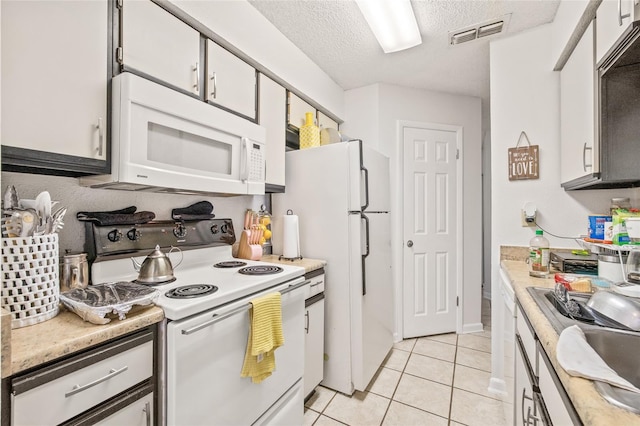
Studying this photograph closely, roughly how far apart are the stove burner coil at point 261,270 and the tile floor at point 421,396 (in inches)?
37.5

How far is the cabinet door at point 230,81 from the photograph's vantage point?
1.57 metres

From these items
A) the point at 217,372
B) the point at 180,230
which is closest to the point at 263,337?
the point at 217,372

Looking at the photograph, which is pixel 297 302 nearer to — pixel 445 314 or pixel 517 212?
pixel 517 212

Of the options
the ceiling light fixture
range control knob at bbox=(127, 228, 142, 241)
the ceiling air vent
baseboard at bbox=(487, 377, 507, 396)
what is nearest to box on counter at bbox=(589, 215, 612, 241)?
baseboard at bbox=(487, 377, 507, 396)

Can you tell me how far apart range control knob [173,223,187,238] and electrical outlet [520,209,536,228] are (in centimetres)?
220

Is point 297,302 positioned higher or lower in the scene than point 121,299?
lower

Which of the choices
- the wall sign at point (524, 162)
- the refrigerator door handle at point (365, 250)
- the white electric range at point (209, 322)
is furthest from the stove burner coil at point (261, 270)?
the wall sign at point (524, 162)

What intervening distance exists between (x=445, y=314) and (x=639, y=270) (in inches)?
71.6

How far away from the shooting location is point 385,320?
2.33 m

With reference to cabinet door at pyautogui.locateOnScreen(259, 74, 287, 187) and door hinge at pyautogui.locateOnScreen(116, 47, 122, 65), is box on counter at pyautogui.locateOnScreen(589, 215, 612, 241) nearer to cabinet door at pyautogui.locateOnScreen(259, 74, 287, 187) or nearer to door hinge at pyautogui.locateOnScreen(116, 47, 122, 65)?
cabinet door at pyautogui.locateOnScreen(259, 74, 287, 187)

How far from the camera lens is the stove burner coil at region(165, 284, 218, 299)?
1.13m

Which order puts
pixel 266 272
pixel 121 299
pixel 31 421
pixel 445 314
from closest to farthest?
pixel 31 421, pixel 121 299, pixel 266 272, pixel 445 314

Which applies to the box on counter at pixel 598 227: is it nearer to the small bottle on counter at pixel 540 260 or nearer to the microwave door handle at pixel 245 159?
the small bottle on counter at pixel 540 260

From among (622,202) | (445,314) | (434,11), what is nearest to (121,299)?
(434,11)
